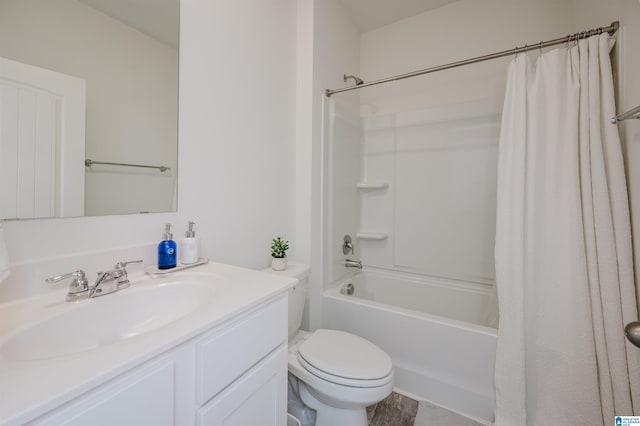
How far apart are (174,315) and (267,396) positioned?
0.39 m

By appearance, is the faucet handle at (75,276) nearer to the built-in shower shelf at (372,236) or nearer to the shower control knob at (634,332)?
the shower control knob at (634,332)

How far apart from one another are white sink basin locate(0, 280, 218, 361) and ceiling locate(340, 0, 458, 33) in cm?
229

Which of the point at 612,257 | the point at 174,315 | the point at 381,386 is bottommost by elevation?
the point at 381,386

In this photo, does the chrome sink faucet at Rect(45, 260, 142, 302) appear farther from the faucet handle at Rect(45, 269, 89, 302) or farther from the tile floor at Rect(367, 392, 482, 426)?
the tile floor at Rect(367, 392, 482, 426)

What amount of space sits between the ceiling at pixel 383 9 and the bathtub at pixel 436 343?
2.18 metres

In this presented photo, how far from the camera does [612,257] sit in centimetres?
104

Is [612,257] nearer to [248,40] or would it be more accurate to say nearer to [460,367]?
[460,367]

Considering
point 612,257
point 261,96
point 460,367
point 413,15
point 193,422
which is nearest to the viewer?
point 193,422

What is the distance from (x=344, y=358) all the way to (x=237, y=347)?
2.12 feet

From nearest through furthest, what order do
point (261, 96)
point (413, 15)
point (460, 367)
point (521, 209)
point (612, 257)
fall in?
1. point (612, 257)
2. point (521, 209)
3. point (460, 367)
4. point (261, 96)
5. point (413, 15)

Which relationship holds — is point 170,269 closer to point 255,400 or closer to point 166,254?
point 166,254

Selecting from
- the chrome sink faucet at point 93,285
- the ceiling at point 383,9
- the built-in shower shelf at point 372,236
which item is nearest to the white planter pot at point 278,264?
the chrome sink faucet at point 93,285

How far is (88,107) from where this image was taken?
2.78 ft

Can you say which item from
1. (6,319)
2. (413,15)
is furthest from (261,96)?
(413,15)
